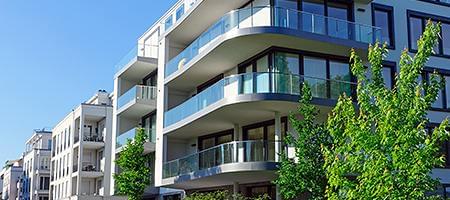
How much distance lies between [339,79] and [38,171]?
54836 mm

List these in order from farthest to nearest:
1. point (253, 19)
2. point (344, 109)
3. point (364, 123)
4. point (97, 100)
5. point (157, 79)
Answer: point (97, 100) < point (157, 79) < point (253, 19) < point (344, 109) < point (364, 123)

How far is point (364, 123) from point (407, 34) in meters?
16.2

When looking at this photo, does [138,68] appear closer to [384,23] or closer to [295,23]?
[295,23]

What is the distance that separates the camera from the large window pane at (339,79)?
25.7 meters

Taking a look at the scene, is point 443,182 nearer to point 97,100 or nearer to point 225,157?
point 225,157

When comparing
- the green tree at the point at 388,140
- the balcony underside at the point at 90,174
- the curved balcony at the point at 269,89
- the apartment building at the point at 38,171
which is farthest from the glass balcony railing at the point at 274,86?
the apartment building at the point at 38,171

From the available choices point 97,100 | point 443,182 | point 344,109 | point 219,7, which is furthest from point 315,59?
point 97,100

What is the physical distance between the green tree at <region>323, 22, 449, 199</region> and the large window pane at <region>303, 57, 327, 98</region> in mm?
8703

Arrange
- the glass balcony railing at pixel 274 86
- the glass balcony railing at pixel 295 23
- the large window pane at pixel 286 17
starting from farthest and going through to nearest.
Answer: the glass balcony railing at pixel 295 23, the large window pane at pixel 286 17, the glass balcony railing at pixel 274 86

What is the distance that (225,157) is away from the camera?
2606 centimetres

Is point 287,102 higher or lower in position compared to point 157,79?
lower

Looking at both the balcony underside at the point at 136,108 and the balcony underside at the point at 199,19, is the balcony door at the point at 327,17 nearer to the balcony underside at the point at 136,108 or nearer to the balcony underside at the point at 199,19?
the balcony underside at the point at 199,19

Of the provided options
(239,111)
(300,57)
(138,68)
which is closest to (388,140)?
(300,57)

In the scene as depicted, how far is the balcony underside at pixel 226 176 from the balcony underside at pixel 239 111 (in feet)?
7.82
